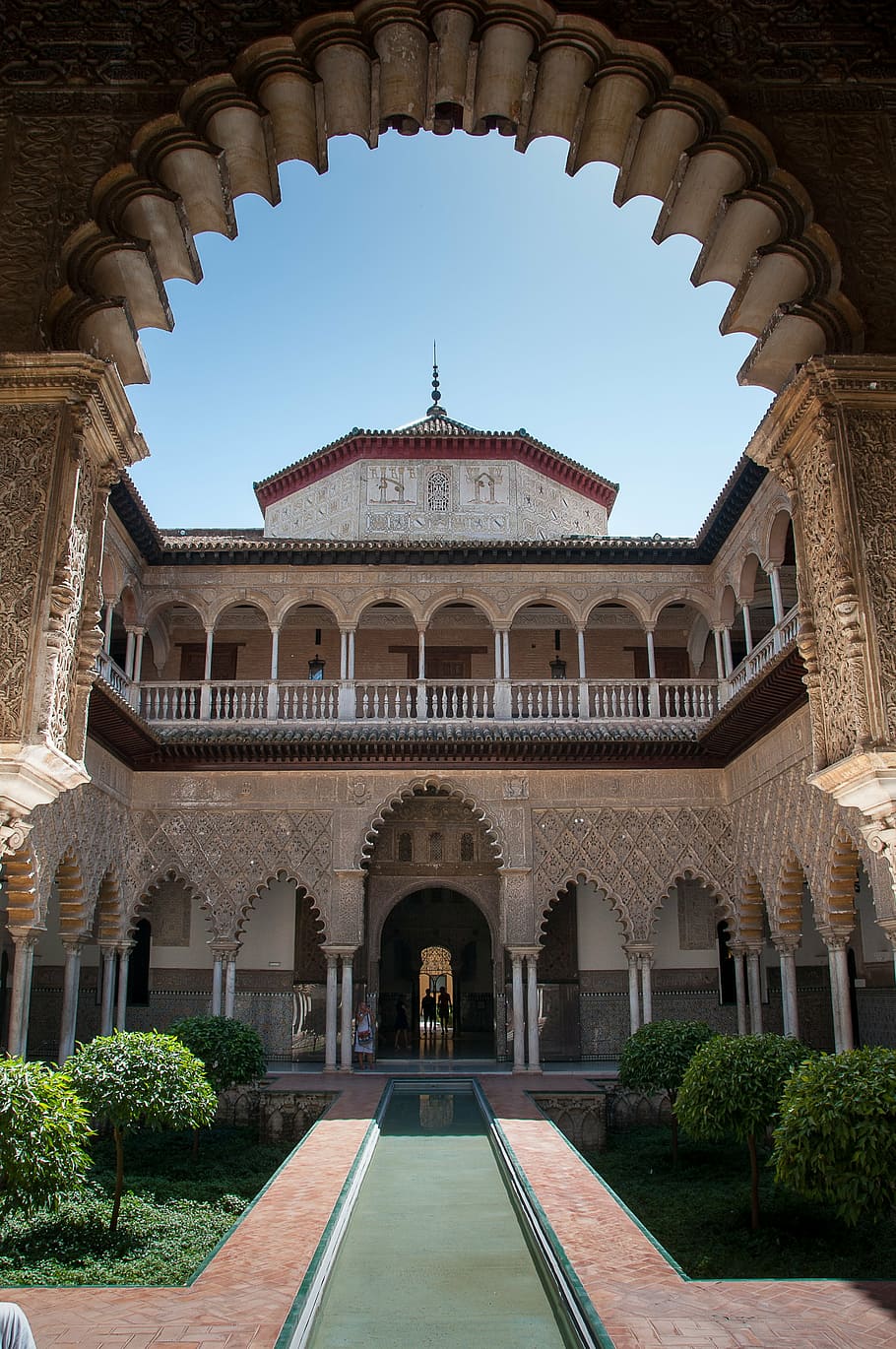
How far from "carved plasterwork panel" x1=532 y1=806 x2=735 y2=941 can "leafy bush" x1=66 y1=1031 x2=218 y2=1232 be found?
7.00 m

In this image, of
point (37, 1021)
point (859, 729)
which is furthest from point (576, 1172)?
point (37, 1021)

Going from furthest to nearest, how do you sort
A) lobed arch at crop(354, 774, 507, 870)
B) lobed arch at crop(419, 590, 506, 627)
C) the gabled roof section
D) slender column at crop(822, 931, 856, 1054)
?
the gabled roof section, lobed arch at crop(419, 590, 506, 627), lobed arch at crop(354, 774, 507, 870), slender column at crop(822, 931, 856, 1054)

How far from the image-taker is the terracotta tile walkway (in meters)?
4.30

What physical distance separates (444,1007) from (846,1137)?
15695 millimetres

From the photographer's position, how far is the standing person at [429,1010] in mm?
21531

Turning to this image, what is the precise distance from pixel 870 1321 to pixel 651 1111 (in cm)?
856

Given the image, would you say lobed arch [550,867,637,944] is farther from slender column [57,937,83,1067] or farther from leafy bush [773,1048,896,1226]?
leafy bush [773,1048,896,1226]

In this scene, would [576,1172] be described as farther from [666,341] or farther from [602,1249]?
[666,341]

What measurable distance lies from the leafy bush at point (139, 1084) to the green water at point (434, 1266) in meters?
1.41

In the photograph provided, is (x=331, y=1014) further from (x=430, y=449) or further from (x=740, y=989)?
(x=430, y=449)

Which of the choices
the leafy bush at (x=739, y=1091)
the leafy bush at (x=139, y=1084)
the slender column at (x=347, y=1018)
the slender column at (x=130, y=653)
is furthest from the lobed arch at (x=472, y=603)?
the leafy bush at (x=139, y=1084)

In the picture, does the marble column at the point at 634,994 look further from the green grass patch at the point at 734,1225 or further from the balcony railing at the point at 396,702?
the green grass patch at the point at 734,1225

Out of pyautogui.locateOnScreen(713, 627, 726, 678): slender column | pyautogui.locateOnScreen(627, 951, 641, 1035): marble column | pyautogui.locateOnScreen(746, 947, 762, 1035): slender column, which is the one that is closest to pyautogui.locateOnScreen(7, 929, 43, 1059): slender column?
pyautogui.locateOnScreen(627, 951, 641, 1035): marble column

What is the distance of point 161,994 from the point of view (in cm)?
1619
